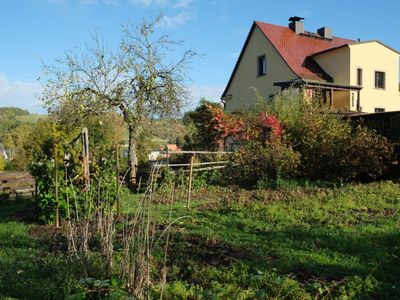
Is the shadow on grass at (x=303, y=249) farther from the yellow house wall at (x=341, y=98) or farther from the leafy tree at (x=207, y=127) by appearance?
the yellow house wall at (x=341, y=98)

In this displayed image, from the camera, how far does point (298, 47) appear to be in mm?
30422

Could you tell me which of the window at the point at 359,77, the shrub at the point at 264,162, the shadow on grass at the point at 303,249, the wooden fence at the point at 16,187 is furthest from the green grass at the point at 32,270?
the window at the point at 359,77

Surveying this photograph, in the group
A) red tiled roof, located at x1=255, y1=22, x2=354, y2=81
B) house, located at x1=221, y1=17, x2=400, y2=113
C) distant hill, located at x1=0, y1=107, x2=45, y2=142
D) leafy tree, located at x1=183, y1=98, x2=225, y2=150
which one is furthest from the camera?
distant hill, located at x1=0, y1=107, x2=45, y2=142

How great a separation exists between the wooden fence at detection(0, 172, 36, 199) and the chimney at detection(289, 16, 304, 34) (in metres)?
24.0

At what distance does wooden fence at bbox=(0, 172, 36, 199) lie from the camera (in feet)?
45.1

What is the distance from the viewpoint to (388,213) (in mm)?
8180

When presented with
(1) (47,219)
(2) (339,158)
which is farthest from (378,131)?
(1) (47,219)

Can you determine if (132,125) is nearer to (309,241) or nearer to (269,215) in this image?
(269,215)

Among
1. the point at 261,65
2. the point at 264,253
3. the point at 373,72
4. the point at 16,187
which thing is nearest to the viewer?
the point at 264,253

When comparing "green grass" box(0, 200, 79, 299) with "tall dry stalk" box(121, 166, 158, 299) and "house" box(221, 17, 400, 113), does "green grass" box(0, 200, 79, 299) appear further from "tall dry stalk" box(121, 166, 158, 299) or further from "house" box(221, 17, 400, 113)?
"house" box(221, 17, 400, 113)

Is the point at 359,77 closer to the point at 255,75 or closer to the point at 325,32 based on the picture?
the point at 325,32

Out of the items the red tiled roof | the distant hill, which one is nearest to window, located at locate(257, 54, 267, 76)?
the red tiled roof

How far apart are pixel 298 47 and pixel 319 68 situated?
7.64 ft

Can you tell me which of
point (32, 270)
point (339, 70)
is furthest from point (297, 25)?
point (32, 270)
